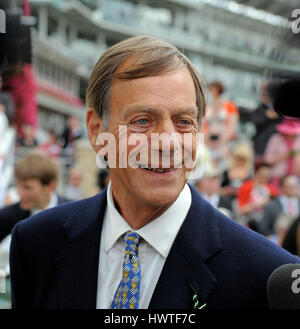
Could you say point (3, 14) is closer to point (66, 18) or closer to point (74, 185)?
point (66, 18)

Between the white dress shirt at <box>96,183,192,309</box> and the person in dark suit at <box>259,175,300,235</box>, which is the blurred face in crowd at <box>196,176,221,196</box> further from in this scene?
the white dress shirt at <box>96,183,192,309</box>

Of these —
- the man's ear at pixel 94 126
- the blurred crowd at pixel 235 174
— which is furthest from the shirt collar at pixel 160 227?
the blurred crowd at pixel 235 174

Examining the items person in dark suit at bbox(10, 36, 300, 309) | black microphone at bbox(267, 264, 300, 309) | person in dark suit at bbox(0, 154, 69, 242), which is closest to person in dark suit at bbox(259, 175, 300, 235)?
person in dark suit at bbox(0, 154, 69, 242)

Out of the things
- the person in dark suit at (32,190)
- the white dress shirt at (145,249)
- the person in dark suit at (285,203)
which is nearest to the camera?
the white dress shirt at (145,249)

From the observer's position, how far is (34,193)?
3.42 m

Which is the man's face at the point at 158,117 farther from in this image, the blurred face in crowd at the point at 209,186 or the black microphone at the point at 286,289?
the blurred face in crowd at the point at 209,186

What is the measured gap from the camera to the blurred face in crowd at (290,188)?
549 cm

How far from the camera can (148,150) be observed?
4.58ft

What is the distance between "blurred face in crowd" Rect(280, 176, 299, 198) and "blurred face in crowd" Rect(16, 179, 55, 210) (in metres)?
2.86

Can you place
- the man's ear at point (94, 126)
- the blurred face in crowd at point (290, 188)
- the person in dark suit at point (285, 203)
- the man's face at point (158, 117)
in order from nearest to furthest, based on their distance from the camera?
the man's face at point (158, 117) < the man's ear at point (94, 126) < the person in dark suit at point (285, 203) < the blurred face in crowd at point (290, 188)

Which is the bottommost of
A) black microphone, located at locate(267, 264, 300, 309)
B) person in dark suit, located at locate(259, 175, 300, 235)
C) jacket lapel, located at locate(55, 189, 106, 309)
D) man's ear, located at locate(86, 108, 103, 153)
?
person in dark suit, located at locate(259, 175, 300, 235)

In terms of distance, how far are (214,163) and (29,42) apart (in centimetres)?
523

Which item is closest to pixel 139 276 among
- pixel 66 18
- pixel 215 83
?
pixel 66 18

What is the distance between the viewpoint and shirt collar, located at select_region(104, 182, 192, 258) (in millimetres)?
1490
